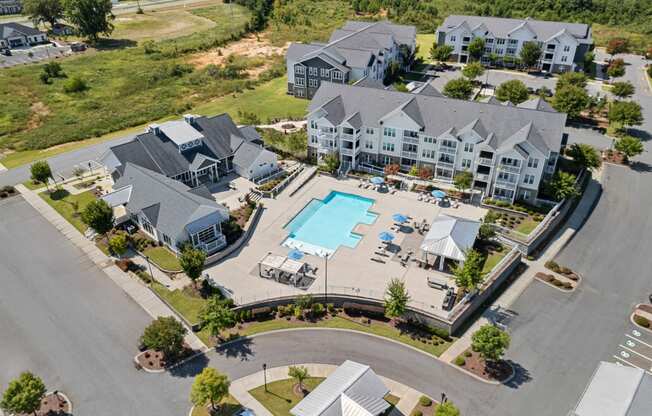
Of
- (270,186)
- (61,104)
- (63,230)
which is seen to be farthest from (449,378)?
(61,104)

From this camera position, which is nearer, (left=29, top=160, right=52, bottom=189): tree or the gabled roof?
the gabled roof

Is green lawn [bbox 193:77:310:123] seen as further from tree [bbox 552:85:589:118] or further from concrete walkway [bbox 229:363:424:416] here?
concrete walkway [bbox 229:363:424:416]

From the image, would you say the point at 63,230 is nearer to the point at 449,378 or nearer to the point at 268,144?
the point at 268,144

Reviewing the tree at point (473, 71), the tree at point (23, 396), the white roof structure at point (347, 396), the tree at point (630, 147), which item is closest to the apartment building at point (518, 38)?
the tree at point (473, 71)

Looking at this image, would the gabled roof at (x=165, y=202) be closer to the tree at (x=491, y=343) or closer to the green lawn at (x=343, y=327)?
the green lawn at (x=343, y=327)

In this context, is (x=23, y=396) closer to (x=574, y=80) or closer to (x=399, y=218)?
(x=399, y=218)

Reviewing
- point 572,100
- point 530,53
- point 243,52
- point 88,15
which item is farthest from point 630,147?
point 88,15

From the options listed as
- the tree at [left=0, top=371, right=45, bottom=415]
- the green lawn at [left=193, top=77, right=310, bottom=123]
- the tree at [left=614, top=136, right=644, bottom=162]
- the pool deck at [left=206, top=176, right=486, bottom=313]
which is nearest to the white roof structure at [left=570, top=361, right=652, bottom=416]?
the pool deck at [left=206, top=176, right=486, bottom=313]
